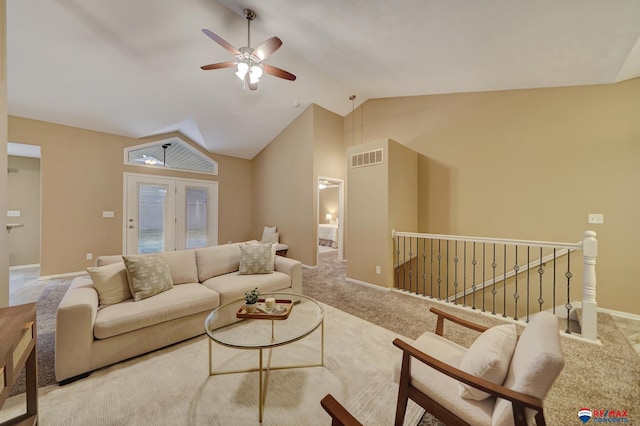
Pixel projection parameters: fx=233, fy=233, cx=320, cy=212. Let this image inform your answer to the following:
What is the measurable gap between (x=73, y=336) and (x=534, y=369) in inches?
109

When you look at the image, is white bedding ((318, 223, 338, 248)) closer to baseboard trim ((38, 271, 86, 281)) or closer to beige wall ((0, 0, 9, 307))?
baseboard trim ((38, 271, 86, 281))

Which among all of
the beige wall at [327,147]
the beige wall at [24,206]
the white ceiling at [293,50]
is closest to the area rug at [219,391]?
the beige wall at [327,147]

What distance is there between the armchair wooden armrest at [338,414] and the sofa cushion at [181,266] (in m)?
2.35

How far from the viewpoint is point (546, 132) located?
11.5ft

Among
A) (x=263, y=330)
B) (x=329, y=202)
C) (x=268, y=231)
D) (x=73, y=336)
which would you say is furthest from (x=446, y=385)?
(x=329, y=202)

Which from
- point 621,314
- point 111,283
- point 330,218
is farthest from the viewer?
point 330,218

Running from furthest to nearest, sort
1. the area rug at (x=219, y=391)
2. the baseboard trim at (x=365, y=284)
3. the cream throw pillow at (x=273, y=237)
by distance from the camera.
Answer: the cream throw pillow at (x=273, y=237) → the baseboard trim at (x=365, y=284) → the area rug at (x=219, y=391)

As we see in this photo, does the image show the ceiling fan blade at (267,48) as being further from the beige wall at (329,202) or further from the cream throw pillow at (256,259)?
the beige wall at (329,202)

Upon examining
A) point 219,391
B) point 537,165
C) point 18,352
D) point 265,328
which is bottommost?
point 219,391

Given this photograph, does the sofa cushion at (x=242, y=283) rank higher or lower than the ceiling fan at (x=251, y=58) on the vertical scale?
lower

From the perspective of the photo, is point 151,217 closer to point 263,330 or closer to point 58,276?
point 58,276

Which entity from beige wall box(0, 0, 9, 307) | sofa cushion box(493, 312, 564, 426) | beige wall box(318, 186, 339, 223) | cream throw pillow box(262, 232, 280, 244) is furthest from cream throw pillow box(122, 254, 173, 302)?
beige wall box(318, 186, 339, 223)

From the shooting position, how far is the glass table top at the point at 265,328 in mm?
1588

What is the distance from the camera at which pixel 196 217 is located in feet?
19.7
